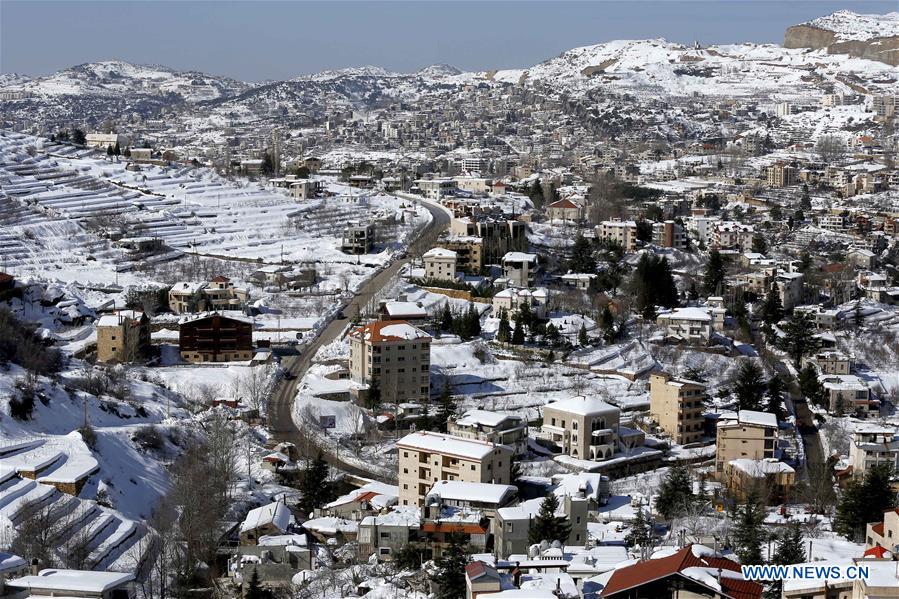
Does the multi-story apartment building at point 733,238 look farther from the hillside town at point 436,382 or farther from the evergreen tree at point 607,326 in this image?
the evergreen tree at point 607,326

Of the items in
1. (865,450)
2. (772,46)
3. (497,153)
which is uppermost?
(772,46)

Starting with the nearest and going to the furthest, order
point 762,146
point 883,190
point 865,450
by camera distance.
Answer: point 865,450 → point 883,190 → point 762,146

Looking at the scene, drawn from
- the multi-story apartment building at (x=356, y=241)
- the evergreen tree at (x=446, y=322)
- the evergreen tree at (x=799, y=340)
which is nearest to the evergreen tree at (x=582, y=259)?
the multi-story apartment building at (x=356, y=241)

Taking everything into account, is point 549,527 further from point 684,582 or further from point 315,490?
point 684,582

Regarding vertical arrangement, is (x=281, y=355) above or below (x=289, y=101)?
below

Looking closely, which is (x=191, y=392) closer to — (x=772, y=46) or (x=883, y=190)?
(x=883, y=190)

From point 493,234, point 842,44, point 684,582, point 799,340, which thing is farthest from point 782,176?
point 842,44

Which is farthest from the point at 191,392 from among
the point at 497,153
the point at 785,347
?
the point at 497,153
